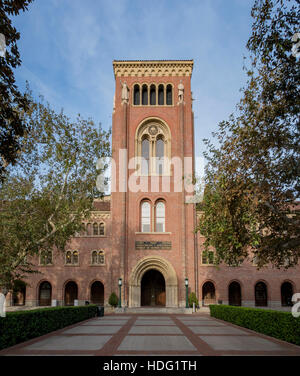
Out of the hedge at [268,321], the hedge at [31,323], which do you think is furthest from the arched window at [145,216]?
the hedge at [31,323]

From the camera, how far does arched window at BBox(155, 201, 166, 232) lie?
3406 cm

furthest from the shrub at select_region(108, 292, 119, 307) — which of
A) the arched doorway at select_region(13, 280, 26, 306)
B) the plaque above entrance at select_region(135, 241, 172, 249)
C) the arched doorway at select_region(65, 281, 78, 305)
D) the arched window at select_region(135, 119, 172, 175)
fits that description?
the arched window at select_region(135, 119, 172, 175)

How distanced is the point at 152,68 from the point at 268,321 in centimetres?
2919

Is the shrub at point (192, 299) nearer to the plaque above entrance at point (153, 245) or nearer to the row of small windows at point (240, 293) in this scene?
the row of small windows at point (240, 293)

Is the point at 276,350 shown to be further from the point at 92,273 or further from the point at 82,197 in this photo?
the point at 92,273

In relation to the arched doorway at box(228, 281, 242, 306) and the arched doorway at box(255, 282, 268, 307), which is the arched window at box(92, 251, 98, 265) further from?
the arched doorway at box(255, 282, 268, 307)

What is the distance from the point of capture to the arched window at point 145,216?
34.0 m

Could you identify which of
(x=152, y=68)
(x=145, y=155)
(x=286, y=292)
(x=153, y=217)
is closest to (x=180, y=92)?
(x=152, y=68)

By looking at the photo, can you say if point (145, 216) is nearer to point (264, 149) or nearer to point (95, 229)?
point (95, 229)

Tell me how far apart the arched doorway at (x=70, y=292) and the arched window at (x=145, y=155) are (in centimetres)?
1428

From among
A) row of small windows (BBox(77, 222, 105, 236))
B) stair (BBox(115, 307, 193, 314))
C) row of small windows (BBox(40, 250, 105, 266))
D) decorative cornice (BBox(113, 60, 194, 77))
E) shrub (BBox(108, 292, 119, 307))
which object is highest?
decorative cornice (BBox(113, 60, 194, 77))

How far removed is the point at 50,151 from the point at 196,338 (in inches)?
473

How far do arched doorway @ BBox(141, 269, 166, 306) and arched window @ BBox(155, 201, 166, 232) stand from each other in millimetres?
4435

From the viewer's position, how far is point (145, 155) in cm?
3600
